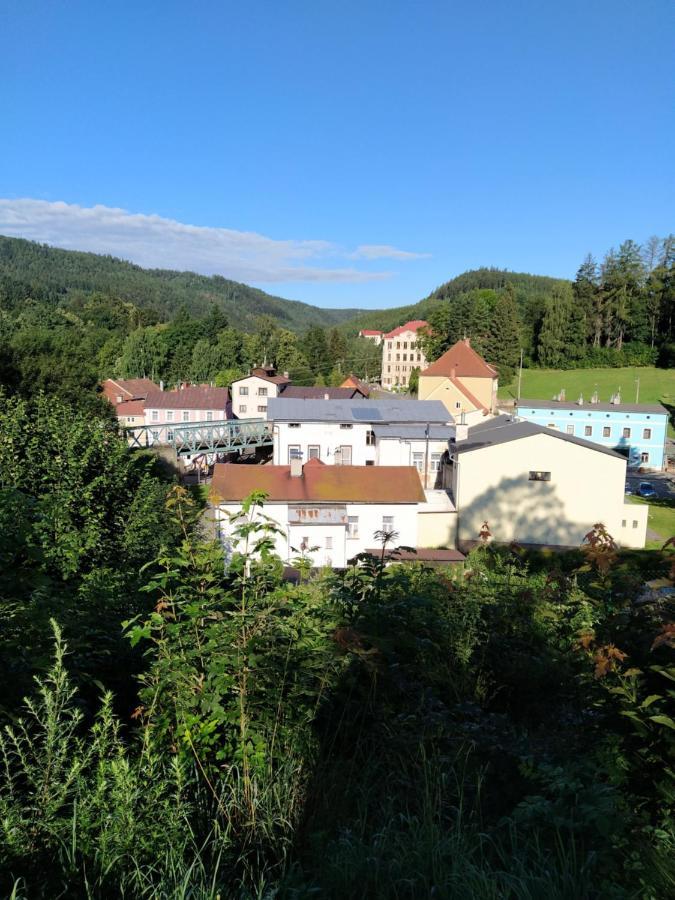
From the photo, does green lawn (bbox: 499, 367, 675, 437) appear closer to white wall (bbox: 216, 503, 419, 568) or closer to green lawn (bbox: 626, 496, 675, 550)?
green lawn (bbox: 626, 496, 675, 550)

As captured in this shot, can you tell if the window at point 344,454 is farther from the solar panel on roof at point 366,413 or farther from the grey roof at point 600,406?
the grey roof at point 600,406

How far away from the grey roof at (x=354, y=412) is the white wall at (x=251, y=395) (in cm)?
1878

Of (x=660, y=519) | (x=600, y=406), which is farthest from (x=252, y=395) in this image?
(x=660, y=519)

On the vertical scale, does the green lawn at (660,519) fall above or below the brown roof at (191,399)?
below

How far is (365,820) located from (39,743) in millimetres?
1598

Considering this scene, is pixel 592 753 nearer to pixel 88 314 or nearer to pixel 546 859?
pixel 546 859

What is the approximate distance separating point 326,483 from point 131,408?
39228mm

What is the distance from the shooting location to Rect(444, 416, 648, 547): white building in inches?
926

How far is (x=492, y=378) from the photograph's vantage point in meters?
55.9

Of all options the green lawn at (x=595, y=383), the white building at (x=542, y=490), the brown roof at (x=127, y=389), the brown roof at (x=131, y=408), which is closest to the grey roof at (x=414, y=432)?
the white building at (x=542, y=490)

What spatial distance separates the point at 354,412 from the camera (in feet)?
112

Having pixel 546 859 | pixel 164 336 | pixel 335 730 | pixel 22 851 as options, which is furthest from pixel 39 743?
pixel 164 336

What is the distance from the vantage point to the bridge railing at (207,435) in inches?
1495

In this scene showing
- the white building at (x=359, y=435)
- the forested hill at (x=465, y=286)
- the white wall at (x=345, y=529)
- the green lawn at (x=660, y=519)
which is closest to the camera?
the white wall at (x=345, y=529)
